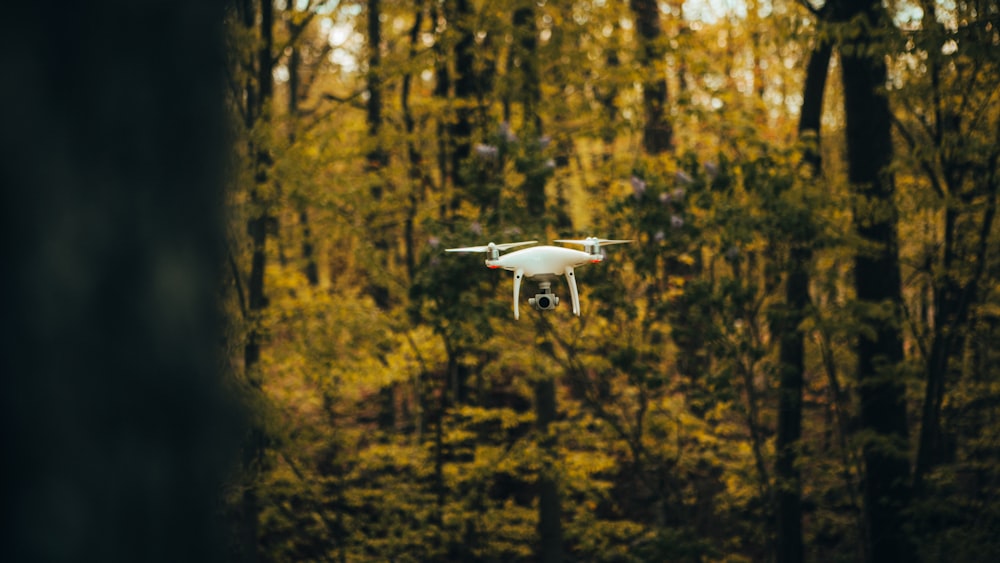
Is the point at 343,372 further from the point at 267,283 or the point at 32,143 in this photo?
the point at 32,143

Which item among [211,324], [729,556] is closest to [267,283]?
[729,556]

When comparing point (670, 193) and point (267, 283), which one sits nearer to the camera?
point (670, 193)

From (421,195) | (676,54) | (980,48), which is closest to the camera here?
(980,48)

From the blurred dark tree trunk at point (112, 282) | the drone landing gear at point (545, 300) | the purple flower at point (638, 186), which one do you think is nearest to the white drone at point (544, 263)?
the drone landing gear at point (545, 300)

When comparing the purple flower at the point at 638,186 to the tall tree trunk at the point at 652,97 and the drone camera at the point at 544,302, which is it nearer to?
the tall tree trunk at the point at 652,97

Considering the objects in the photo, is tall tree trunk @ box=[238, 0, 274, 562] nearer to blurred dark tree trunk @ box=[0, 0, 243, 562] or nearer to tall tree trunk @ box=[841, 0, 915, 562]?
tall tree trunk @ box=[841, 0, 915, 562]

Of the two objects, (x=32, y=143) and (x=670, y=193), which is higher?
(x=670, y=193)

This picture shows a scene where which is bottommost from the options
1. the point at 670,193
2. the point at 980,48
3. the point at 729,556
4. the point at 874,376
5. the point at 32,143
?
the point at 729,556
